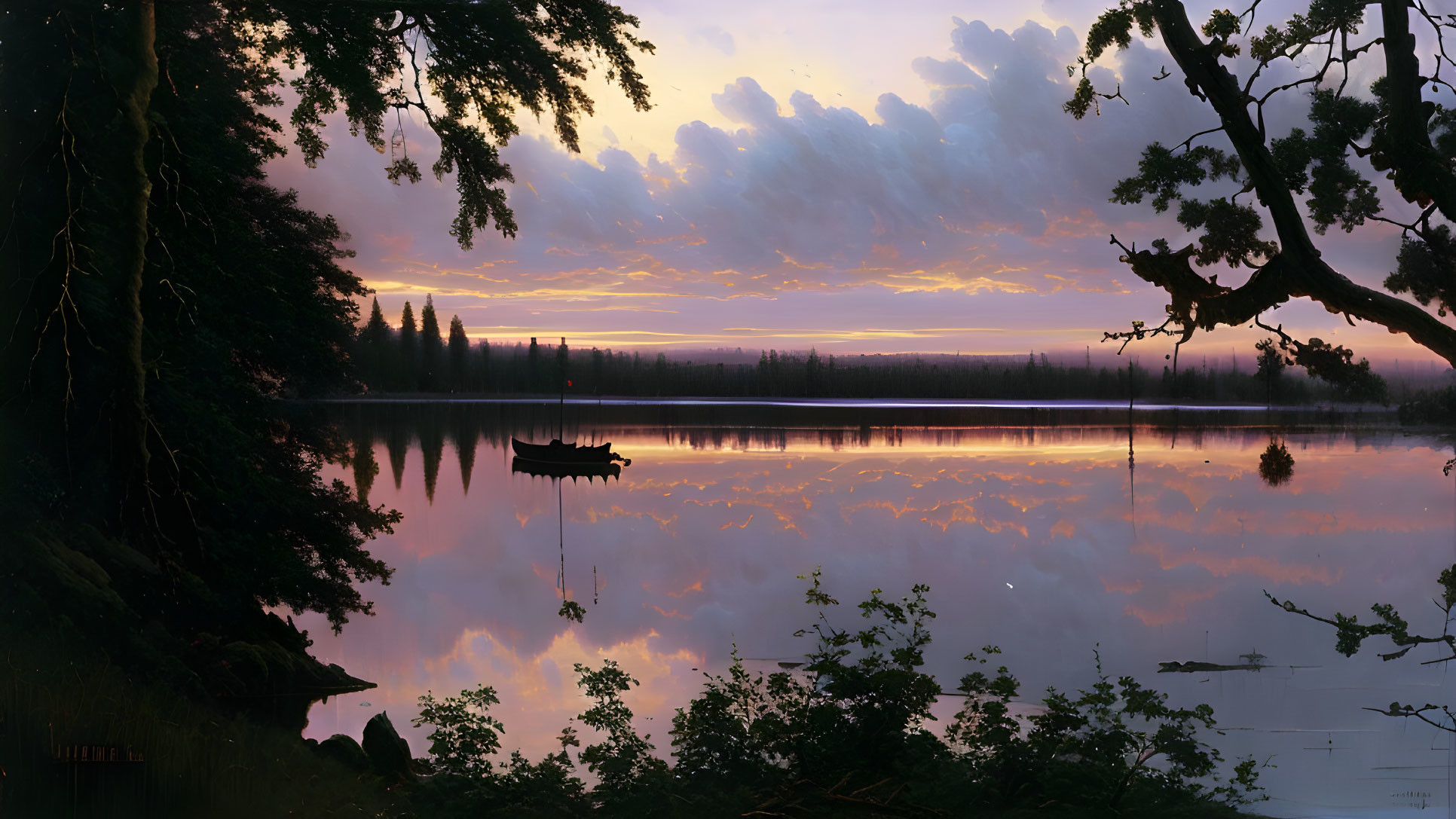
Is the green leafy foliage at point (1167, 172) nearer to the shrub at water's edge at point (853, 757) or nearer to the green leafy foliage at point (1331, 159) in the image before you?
the green leafy foliage at point (1331, 159)

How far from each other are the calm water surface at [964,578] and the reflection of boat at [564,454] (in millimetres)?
1553

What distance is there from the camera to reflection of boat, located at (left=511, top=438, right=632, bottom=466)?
54344 millimetres

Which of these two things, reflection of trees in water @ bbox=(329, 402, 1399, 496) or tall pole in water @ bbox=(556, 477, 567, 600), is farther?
reflection of trees in water @ bbox=(329, 402, 1399, 496)

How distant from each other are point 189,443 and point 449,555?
21015 mm

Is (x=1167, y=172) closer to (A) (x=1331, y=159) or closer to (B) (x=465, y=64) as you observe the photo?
(A) (x=1331, y=159)

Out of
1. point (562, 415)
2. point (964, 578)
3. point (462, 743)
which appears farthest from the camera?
point (562, 415)

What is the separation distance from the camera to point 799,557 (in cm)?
2728

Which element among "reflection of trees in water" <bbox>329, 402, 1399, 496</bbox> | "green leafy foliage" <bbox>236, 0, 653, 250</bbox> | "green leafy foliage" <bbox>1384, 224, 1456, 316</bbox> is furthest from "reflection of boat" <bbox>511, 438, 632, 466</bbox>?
"green leafy foliage" <bbox>1384, 224, 1456, 316</bbox>

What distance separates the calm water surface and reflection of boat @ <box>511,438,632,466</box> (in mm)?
1553

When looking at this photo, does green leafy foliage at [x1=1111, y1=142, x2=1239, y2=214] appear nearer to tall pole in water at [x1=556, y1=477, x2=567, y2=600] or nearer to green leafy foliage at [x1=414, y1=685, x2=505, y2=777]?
green leafy foliage at [x1=414, y1=685, x2=505, y2=777]

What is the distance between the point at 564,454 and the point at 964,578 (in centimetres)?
3560

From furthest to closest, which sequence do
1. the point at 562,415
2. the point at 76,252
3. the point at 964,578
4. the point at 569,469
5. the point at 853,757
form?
the point at 562,415, the point at 569,469, the point at 964,578, the point at 76,252, the point at 853,757

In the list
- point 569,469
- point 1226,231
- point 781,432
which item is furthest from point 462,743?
point 781,432

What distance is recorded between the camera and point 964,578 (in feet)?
80.5
